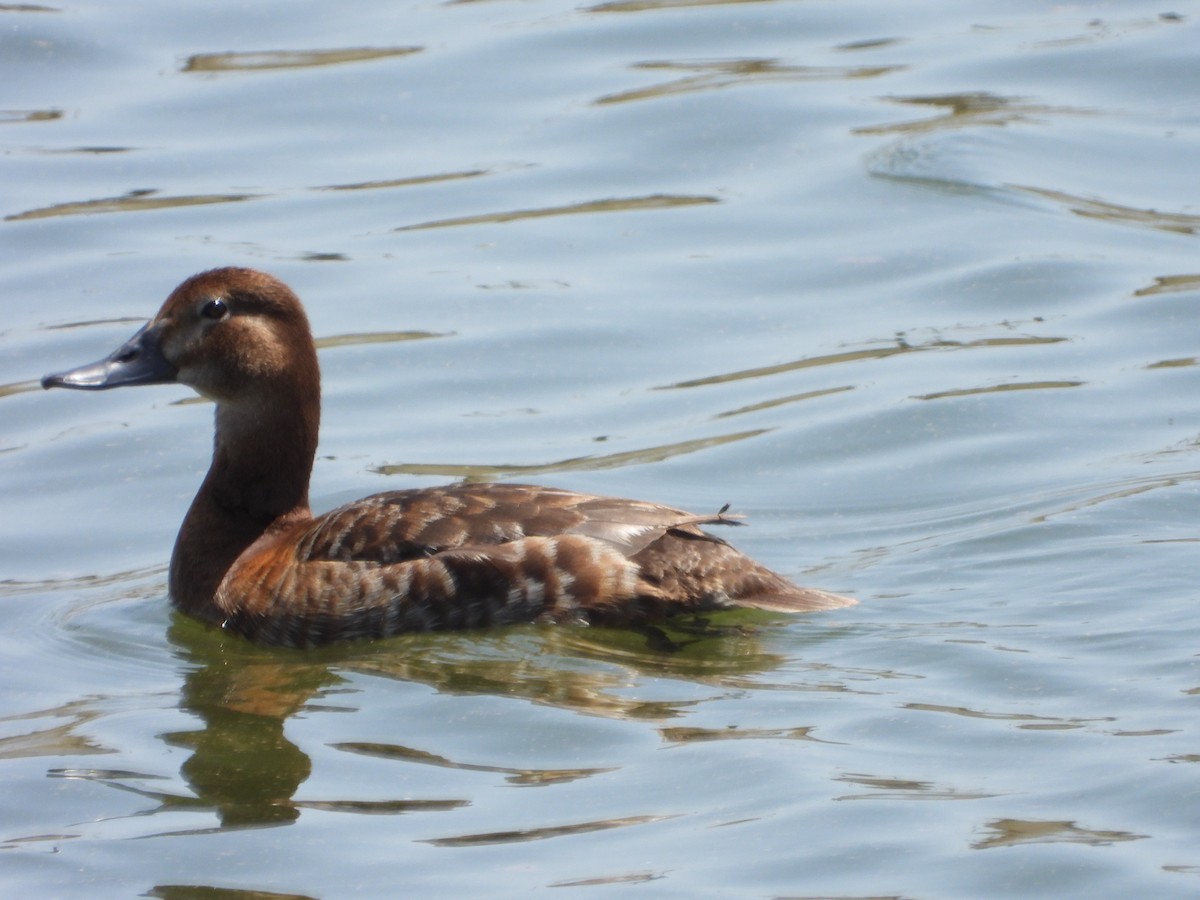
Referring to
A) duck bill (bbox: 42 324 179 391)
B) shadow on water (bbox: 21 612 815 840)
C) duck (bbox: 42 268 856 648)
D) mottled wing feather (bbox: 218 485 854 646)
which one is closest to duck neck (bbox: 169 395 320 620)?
duck (bbox: 42 268 856 648)

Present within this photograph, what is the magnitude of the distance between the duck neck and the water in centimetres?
41

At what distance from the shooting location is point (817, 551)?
7.78m

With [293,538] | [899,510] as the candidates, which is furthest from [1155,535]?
[293,538]

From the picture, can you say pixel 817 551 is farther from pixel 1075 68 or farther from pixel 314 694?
pixel 1075 68

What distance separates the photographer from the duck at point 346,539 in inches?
268

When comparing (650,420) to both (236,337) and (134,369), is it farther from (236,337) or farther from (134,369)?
(134,369)

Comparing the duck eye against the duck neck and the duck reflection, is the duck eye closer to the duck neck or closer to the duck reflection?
the duck neck

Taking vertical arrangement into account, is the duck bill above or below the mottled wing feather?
above

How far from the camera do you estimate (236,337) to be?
Answer: 296 inches

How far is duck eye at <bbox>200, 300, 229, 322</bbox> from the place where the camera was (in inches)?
296

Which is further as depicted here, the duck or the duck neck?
the duck neck

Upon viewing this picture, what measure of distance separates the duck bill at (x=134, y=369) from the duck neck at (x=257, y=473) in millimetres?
268

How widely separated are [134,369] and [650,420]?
2396mm

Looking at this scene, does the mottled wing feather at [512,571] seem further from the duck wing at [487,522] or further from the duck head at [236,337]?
the duck head at [236,337]
